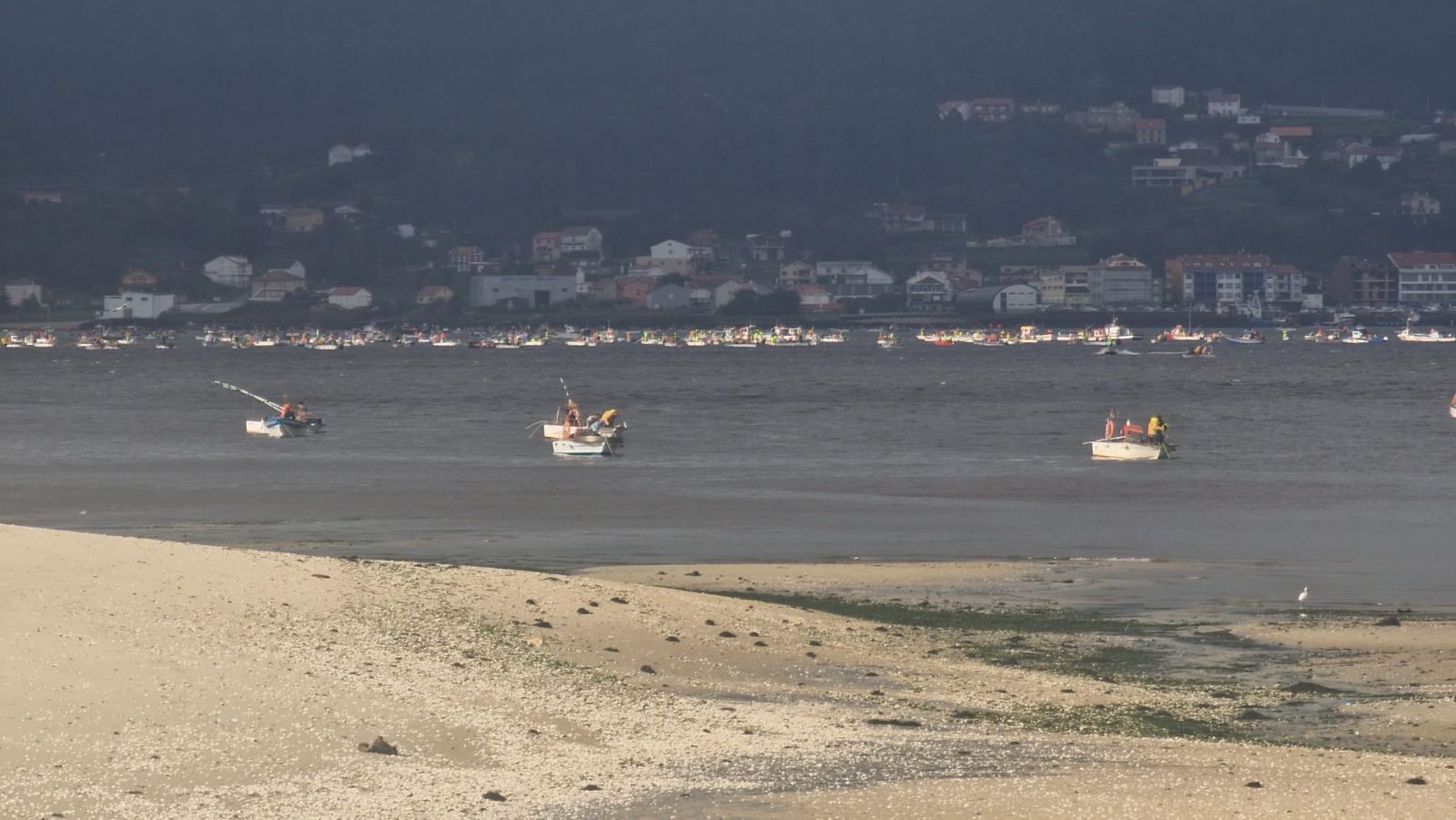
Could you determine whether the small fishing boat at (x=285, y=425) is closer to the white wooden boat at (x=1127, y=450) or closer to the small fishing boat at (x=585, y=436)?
the small fishing boat at (x=585, y=436)

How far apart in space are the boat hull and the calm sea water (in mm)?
676

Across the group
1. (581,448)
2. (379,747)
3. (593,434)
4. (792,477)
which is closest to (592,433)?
(593,434)

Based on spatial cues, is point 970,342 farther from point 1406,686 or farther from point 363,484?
point 1406,686

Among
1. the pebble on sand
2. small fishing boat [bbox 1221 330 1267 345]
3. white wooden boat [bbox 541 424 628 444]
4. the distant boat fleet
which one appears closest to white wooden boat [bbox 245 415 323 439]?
white wooden boat [bbox 541 424 628 444]

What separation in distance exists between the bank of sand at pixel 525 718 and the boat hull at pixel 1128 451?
25.3 m

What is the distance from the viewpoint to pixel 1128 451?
140 ft

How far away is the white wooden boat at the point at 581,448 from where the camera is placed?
146 ft

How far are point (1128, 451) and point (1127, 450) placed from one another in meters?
0.03

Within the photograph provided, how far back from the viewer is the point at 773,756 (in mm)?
12633

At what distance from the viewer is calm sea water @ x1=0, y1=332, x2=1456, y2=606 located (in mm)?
26766

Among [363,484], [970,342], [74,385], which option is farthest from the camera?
[970,342]

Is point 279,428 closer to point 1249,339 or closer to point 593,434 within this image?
point 593,434

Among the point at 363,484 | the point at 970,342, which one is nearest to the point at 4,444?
the point at 363,484

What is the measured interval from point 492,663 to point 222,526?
15.3 m
